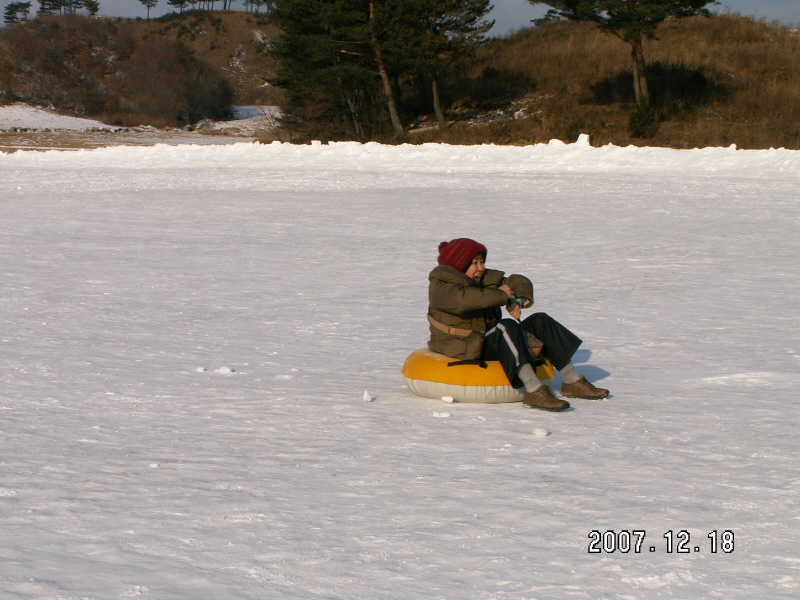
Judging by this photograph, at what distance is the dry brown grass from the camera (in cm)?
2944

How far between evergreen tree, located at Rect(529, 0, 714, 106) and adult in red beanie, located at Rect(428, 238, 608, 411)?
25704 millimetres

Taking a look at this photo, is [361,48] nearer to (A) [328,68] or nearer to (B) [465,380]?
(A) [328,68]

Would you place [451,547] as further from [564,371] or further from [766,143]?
[766,143]

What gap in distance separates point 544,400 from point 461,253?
1.01 meters

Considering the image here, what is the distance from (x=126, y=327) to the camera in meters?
7.49

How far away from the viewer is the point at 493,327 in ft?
18.0

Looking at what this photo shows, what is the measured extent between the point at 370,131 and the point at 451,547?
A: 113 ft

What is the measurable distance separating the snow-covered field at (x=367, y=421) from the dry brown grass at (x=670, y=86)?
17.3 metres

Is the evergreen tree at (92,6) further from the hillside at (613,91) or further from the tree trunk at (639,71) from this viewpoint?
the tree trunk at (639,71)

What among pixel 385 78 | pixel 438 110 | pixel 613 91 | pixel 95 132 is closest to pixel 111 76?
pixel 95 132

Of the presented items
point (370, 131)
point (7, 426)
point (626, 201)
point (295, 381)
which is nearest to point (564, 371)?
point (295, 381)

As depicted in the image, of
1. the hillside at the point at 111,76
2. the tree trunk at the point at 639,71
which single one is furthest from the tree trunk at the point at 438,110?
the hillside at the point at 111,76

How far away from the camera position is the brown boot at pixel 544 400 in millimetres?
5195

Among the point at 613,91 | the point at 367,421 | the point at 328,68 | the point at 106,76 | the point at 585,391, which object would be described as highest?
the point at 106,76
